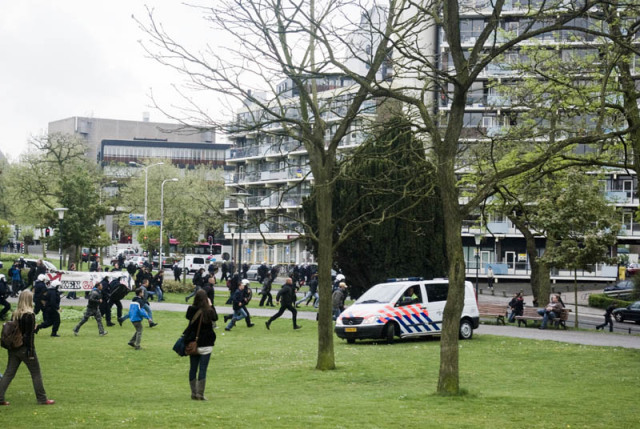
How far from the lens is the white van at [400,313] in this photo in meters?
23.4

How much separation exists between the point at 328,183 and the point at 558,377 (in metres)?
5.76

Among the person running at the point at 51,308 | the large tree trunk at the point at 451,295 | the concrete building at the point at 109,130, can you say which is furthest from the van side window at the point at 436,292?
the concrete building at the point at 109,130

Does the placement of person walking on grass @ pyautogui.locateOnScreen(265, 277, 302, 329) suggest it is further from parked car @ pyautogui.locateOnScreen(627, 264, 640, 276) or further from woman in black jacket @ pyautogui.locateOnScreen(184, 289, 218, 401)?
parked car @ pyautogui.locateOnScreen(627, 264, 640, 276)

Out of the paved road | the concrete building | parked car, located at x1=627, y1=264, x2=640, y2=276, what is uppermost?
the concrete building

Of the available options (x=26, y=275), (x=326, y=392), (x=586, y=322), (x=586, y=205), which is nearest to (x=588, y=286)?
(x=586, y=322)

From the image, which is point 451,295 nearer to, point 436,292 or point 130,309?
point 130,309

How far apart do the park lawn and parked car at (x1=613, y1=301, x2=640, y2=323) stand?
16688 mm

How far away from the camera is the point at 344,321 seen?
931 inches

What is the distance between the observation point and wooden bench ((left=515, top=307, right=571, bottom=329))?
102ft

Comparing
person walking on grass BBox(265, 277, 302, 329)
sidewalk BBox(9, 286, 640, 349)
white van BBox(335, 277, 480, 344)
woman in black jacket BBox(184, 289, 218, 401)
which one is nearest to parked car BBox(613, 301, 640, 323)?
sidewalk BBox(9, 286, 640, 349)

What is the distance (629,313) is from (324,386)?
28.6 m

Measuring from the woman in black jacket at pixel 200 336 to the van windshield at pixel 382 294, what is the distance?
39.5ft

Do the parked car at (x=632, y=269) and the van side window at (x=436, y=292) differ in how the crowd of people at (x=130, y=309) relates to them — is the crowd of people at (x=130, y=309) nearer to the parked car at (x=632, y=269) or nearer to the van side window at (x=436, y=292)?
the van side window at (x=436, y=292)

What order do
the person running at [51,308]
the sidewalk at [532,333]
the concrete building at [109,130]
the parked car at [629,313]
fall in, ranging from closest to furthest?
the person running at [51,308], the sidewalk at [532,333], the parked car at [629,313], the concrete building at [109,130]
